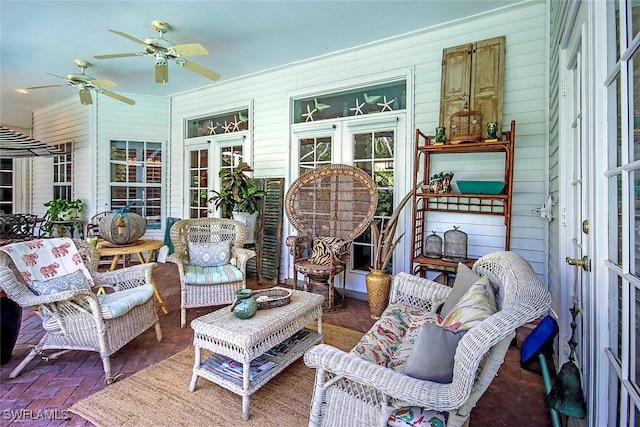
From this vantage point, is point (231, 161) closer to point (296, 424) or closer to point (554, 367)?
point (296, 424)

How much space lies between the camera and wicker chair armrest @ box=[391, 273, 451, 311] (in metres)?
2.31

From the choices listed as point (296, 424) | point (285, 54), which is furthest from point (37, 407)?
point (285, 54)

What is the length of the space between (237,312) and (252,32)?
10.0ft

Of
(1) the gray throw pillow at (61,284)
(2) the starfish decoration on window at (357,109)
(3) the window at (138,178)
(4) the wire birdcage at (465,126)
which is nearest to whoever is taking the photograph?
(1) the gray throw pillow at (61,284)

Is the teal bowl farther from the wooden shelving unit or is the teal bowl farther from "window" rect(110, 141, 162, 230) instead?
"window" rect(110, 141, 162, 230)

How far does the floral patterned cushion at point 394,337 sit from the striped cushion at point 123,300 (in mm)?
1668

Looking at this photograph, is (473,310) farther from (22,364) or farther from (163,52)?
(163,52)

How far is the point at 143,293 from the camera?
2557mm

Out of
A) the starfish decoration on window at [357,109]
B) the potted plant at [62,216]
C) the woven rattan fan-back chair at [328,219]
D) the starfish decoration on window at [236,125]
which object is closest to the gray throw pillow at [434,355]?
the woven rattan fan-back chair at [328,219]

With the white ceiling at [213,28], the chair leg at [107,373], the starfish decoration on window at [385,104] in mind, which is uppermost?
the white ceiling at [213,28]

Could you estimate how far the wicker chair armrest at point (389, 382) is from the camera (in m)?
1.16

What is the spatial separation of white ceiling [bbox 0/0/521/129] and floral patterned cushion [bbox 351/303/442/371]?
9.09 ft

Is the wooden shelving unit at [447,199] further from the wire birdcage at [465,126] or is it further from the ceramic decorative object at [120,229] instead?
the ceramic decorative object at [120,229]

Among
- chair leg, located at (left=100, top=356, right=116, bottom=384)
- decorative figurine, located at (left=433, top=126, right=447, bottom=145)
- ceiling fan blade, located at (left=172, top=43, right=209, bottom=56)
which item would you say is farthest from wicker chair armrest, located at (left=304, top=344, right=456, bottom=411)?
ceiling fan blade, located at (left=172, top=43, right=209, bottom=56)
